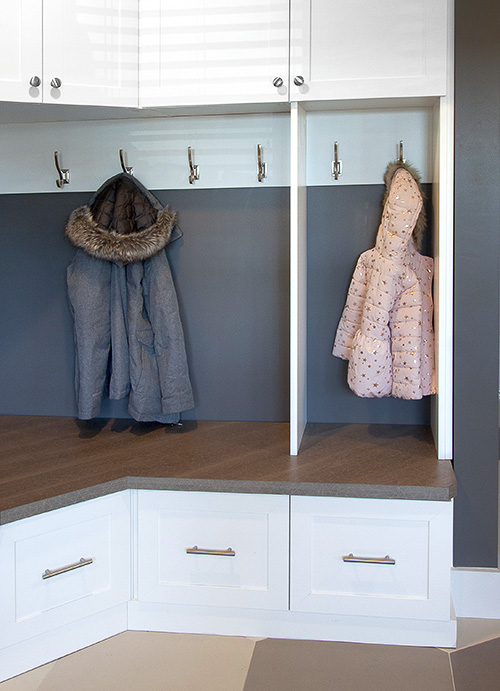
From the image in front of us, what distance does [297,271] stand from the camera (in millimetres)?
2238

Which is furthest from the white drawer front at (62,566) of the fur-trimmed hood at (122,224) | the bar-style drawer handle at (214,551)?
the fur-trimmed hood at (122,224)

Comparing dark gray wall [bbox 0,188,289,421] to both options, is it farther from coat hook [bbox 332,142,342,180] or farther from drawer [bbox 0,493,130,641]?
drawer [bbox 0,493,130,641]

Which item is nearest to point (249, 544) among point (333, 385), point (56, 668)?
point (56, 668)

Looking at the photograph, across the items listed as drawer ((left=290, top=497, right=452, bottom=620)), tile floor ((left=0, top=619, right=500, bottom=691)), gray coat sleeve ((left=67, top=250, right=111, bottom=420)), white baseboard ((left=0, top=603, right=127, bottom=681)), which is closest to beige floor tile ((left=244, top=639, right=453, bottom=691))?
tile floor ((left=0, top=619, right=500, bottom=691))

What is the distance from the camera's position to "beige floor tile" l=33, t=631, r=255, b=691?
5.99 feet

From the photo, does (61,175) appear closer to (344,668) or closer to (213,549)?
(213,549)

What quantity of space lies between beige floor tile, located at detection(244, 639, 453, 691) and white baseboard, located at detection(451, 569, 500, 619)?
11.4 inches

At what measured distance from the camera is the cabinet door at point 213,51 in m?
2.21

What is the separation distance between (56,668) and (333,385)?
1.40 m

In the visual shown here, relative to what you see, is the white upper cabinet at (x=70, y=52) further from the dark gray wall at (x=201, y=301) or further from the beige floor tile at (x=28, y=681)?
the beige floor tile at (x=28, y=681)

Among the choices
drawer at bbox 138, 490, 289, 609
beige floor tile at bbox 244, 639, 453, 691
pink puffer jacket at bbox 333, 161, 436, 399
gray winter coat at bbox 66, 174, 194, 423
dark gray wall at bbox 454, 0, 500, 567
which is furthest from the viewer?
gray winter coat at bbox 66, 174, 194, 423

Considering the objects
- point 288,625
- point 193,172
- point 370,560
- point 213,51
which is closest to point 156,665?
point 288,625

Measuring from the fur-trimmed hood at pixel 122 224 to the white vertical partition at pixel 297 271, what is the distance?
52 centimetres

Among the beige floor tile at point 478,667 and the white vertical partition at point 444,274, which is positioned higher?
the white vertical partition at point 444,274
